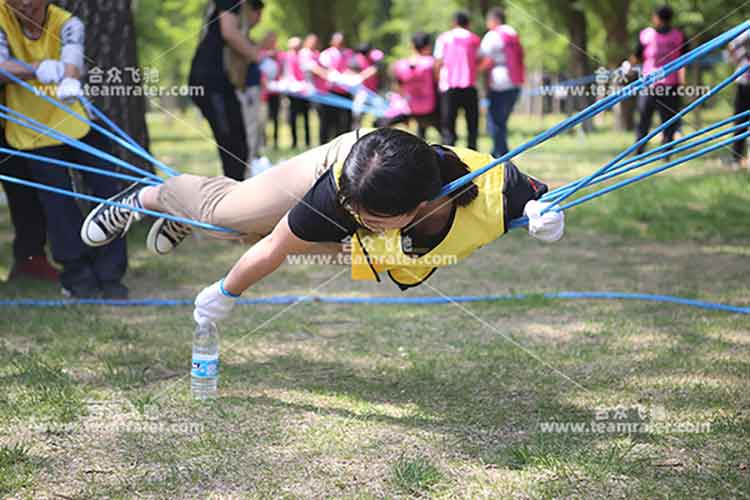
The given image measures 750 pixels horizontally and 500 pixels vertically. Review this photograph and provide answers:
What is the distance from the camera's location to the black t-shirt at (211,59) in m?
6.04

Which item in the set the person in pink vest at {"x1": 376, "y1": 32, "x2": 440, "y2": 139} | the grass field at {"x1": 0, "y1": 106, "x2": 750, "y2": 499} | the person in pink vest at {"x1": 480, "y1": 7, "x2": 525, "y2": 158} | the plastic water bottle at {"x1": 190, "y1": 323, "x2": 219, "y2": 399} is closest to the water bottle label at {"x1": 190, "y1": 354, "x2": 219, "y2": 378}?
the plastic water bottle at {"x1": 190, "y1": 323, "x2": 219, "y2": 399}

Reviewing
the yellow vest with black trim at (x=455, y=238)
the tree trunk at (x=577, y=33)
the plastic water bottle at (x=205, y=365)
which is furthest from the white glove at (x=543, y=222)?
the tree trunk at (x=577, y=33)

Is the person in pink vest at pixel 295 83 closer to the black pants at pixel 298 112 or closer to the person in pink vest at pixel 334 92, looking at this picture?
the black pants at pixel 298 112

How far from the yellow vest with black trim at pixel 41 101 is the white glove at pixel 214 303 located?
179cm

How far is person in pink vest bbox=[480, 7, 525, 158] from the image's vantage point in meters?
A: 9.82

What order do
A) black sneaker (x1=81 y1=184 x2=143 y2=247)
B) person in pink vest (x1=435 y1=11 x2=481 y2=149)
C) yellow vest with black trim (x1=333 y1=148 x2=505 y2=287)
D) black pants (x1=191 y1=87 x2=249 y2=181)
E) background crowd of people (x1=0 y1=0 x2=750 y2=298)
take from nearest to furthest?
yellow vest with black trim (x1=333 y1=148 x2=505 y2=287), black sneaker (x1=81 y1=184 x2=143 y2=247), background crowd of people (x1=0 y1=0 x2=750 y2=298), black pants (x1=191 y1=87 x2=249 y2=181), person in pink vest (x1=435 y1=11 x2=481 y2=149)

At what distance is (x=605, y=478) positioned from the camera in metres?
2.48

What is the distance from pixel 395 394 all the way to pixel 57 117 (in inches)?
90.5

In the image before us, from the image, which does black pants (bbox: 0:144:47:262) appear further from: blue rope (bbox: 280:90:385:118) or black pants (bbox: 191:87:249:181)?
blue rope (bbox: 280:90:385:118)

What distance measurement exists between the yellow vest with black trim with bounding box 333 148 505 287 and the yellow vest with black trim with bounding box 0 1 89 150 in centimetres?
209

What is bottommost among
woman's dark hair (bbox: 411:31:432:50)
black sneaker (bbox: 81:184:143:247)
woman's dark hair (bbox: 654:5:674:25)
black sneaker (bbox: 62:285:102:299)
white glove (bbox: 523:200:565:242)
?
black sneaker (bbox: 62:285:102:299)

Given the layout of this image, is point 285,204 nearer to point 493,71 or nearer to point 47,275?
point 47,275

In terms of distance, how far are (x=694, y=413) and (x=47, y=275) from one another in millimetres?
3689

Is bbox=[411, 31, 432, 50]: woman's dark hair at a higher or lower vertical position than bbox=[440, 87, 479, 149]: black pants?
higher
